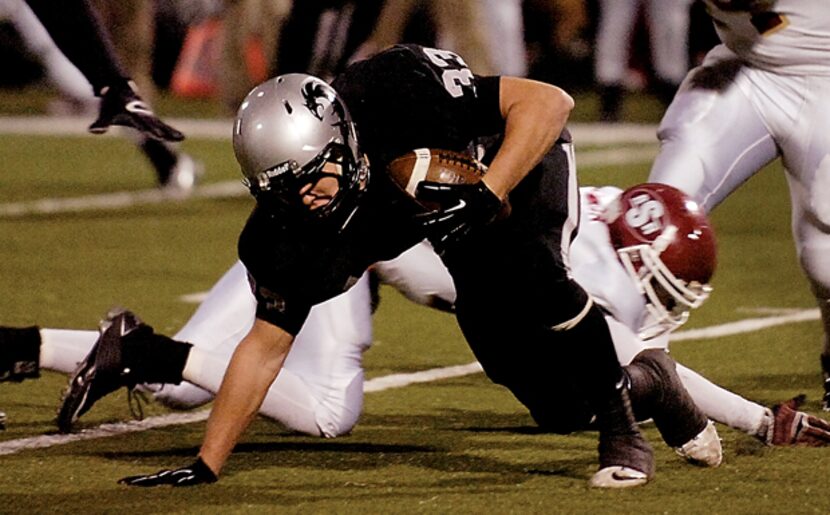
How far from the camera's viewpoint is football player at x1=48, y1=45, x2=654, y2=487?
11.6ft

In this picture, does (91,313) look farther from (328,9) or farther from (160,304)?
(328,9)

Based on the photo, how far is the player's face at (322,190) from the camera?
350 cm

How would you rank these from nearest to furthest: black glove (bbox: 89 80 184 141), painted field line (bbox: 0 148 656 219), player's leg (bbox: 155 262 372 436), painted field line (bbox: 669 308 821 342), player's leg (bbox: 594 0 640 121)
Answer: player's leg (bbox: 155 262 372 436)
black glove (bbox: 89 80 184 141)
painted field line (bbox: 669 308 821 342)
painted field line (bbox: 0 148 656 219)
player's leg (bbox: 594 0 640 121)

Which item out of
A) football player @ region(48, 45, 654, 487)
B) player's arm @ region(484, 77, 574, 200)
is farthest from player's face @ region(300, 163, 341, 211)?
player's arm @ region(484, 77, 574, 200)

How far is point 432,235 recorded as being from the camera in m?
3.50

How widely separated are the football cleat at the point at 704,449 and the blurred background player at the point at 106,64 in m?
1.67

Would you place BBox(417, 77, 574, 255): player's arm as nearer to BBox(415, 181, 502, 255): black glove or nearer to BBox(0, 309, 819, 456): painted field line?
BBox(415, 181, 502, 255): black glove

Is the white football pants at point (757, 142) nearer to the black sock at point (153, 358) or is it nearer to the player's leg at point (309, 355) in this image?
the player's leg at point (309, 355)

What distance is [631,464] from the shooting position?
12.2 feet

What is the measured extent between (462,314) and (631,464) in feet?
1.52

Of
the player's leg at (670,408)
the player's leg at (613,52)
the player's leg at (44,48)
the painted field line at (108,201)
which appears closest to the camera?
the player's leg at (670,408)

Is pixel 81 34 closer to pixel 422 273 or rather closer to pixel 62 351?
pixel 62 351

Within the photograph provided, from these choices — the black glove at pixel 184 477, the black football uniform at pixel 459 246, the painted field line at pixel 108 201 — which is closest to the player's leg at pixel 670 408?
the black football uniform at pixel 459 246

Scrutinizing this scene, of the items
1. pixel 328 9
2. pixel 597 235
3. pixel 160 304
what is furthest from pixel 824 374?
pixel 328 9
